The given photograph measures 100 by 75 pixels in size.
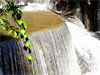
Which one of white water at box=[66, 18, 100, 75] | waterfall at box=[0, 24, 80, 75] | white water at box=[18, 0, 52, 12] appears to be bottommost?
white water at box=[66, 18, 100, 75]

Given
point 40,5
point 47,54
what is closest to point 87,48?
point 47,54

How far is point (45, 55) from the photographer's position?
13.4ft

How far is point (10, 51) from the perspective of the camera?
3244 mm

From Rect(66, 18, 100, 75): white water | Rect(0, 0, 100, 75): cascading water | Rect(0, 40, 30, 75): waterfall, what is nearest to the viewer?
Rect(0, 40, 30, 75): waterfall

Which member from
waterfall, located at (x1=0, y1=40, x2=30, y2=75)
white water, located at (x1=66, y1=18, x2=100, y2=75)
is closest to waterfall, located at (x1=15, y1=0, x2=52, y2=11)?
white water, located at (x1=66, y1=18, x2=100, y2=75)

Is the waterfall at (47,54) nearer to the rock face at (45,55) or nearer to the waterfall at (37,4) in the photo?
the rock face at (45,55)

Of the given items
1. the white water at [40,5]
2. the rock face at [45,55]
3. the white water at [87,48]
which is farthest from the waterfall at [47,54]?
the white water at [40,5]

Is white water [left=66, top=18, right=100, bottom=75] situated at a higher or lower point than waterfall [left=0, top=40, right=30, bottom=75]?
lower

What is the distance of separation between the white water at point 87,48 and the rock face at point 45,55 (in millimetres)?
460

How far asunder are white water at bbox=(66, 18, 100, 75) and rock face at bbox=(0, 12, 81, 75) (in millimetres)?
460

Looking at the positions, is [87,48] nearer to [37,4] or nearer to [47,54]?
[47,54]

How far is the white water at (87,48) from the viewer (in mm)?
5567

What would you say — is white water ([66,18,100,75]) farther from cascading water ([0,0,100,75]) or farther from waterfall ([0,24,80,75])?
waterfall ([0,24,80,75])

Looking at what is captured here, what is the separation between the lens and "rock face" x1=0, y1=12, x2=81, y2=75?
3234 millimetres
